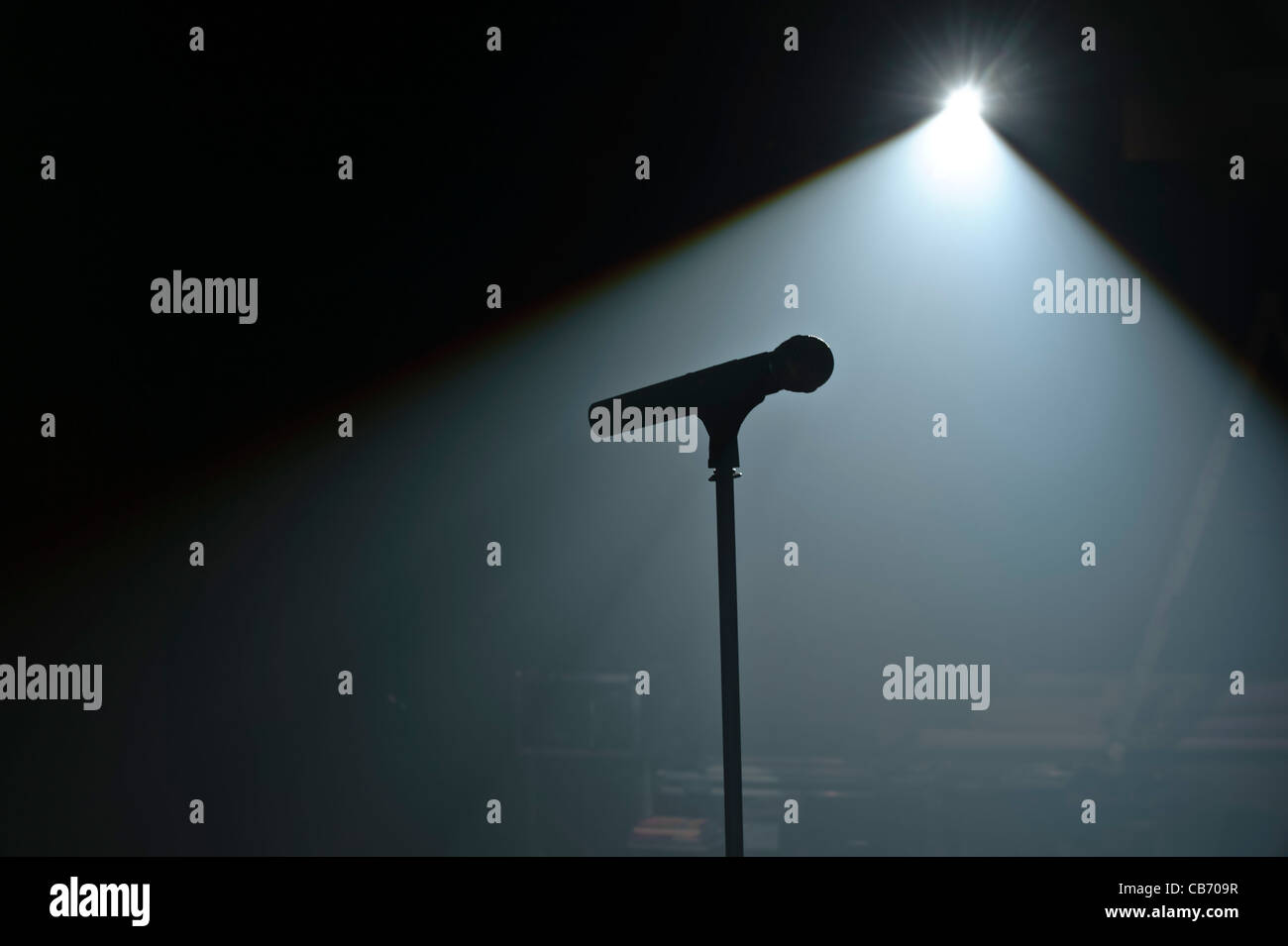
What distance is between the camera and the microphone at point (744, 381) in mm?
1018

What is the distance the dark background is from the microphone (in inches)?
33.5

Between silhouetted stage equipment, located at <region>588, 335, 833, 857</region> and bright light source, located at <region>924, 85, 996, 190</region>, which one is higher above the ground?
bright light source, located at <region>924, 85, 996, 190</region>

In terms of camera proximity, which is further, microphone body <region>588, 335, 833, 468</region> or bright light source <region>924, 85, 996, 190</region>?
bright light source <region>924, 85, 996, 190</region>

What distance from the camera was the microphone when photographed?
102 centimetres

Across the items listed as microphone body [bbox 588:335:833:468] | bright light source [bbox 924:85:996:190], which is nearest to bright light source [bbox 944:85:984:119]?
bright light source [bbox 924:85:996:190]

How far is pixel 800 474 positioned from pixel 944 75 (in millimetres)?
938

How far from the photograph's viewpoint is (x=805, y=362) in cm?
102

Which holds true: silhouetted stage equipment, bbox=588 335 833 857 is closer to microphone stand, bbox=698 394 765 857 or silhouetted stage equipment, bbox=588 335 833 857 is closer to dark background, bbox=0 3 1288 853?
microphone stand, bbox=698 394 765 857

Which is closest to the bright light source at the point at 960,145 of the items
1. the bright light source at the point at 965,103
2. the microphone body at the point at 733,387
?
the bright light source at the point at 965,103

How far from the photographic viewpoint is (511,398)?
2012 mm
